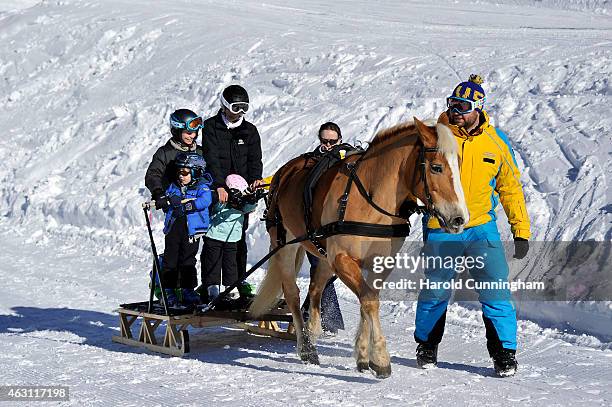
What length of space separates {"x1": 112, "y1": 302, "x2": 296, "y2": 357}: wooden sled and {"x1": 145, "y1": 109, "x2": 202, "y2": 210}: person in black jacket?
0.97 metres

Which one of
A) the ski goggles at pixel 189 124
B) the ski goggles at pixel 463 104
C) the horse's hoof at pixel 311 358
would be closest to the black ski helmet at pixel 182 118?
the ski goggles at pixel 189 124

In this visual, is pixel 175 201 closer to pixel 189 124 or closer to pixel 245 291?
pixel 189 124

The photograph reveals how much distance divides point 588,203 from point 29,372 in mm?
6066

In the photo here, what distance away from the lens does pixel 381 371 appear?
227 inches

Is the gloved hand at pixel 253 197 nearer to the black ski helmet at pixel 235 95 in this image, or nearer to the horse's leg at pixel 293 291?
the horse's leg at pixel 293 291

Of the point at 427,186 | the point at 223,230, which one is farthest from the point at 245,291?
the point at 427,186

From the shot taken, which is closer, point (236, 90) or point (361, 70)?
point (236, 90)

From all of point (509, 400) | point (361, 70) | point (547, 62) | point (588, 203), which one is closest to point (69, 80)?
point (361, 70)

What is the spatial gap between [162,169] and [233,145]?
0.69 metres

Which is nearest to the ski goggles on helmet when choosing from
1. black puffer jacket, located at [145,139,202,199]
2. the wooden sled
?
black puffer jacket, located at [145,139,202,199]

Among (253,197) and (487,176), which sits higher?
(487,176)

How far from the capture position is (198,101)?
1739cm

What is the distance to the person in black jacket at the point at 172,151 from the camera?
739 centimetres

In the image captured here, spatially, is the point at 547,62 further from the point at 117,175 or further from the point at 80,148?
the point at 80,148
